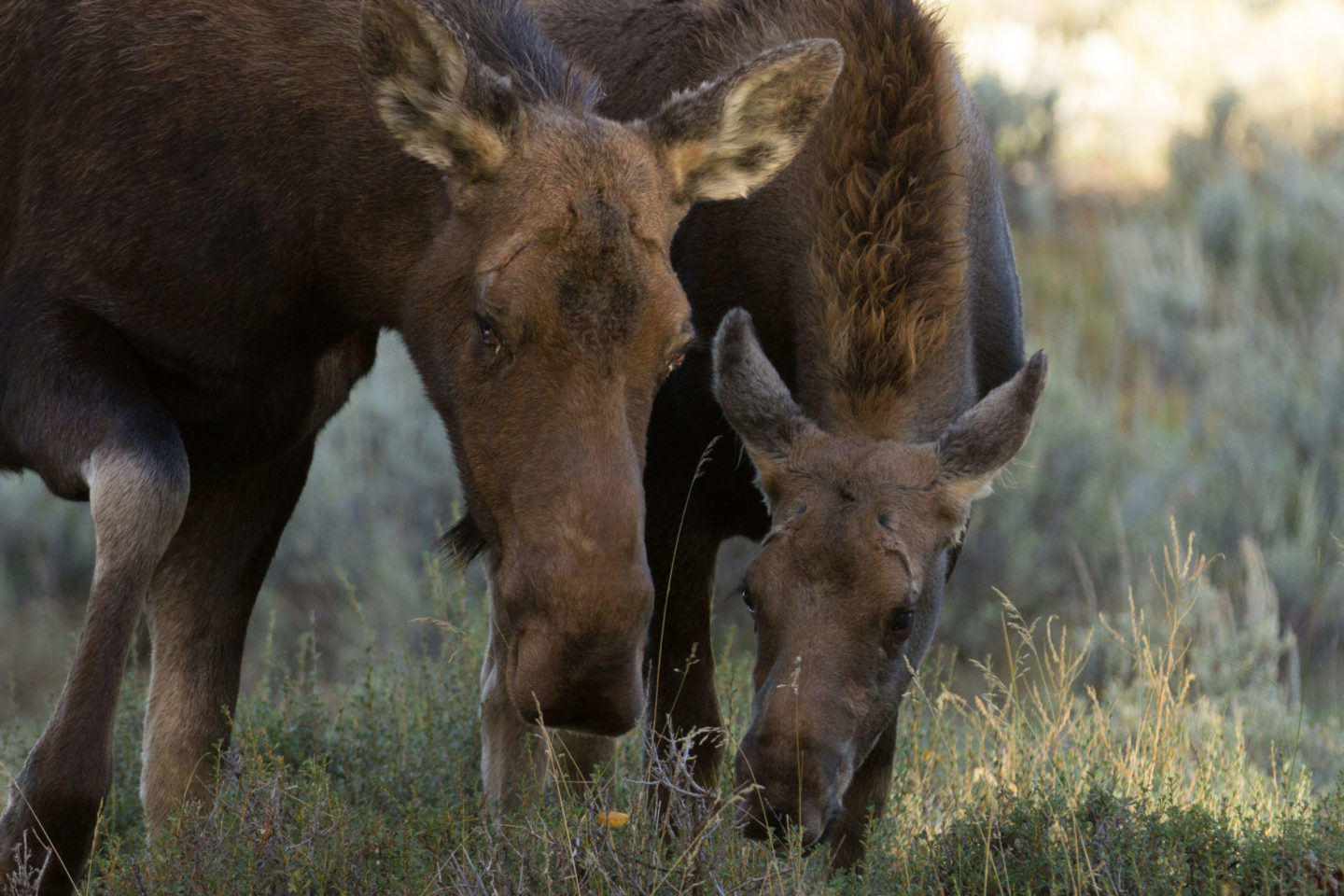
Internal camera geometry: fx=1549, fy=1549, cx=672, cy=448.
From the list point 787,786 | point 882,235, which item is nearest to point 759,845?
point 787,786

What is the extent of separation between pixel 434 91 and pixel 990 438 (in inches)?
70.9

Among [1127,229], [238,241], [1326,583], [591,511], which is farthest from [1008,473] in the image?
[1127,229]

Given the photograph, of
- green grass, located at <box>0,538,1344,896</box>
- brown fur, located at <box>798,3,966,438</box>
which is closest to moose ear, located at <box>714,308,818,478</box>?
brown fur, located at <box>798,3,966,438</box>

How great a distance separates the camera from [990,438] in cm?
439

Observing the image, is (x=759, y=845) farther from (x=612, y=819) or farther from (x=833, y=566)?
(x=833, y=566)

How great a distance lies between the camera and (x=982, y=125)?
5711 millimetres

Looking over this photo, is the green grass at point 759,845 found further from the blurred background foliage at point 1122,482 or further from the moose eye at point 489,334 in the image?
the blurred background foliage at point 1122,482

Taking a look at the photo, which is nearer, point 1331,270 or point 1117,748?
point 1117,748

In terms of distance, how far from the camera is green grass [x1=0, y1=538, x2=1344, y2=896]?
12.8 ft

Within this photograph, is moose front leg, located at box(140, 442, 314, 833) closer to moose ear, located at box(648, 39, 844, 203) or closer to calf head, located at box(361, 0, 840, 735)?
calf head, located at box(361, 0, 840, 735)

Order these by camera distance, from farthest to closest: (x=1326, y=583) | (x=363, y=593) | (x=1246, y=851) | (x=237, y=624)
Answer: (x=363, y=593) < (x=1326, y=583) < (x=237, y=624) < (x=1246, y=851)

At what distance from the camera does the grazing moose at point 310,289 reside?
364 centimetres

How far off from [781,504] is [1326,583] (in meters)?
5.56

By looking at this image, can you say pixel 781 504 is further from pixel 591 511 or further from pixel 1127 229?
pixel 1127 229
